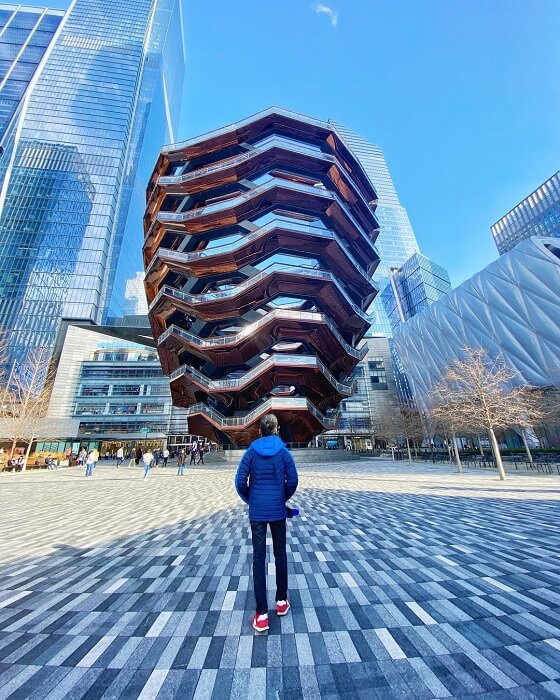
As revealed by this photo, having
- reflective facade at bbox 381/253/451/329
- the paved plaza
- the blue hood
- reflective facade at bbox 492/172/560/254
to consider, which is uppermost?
reflective facade at bbox 492/172/560/254

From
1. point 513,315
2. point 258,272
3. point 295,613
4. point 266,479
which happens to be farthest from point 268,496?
point 513,315

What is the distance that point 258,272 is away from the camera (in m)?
32.8

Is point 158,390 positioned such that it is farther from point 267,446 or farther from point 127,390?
point 267,446

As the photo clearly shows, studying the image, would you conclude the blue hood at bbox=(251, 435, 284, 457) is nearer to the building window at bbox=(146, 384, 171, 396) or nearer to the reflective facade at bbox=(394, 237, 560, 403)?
the reflective facade at bbox=(394, 237, 560, 403)

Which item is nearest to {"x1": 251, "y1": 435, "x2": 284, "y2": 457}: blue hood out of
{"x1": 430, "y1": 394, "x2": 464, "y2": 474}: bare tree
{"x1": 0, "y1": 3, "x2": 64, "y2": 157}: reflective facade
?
{"x1": 430, "y1": 394, "x2": 464, "y2": 474}: bare tree

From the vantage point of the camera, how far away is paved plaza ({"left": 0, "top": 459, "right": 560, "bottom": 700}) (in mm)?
2330

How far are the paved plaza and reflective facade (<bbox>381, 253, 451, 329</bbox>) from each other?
328ft

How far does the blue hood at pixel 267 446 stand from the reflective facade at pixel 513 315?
41.7m

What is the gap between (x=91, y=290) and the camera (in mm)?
66375

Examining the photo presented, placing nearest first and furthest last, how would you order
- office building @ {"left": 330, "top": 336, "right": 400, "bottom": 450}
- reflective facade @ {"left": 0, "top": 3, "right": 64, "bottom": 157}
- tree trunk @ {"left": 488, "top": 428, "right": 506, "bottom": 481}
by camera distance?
1. tree trunk @ {"left": 488, "top": 428, "right": 506, "bottom": 481}
2. office building @ {"left": 330, "top": 336, "right": 400, "bottom": 450}
3. reflective facade @ {"left": 0, "top": 3, "right": 64, "bottom": 157}

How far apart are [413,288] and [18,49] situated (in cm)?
14816

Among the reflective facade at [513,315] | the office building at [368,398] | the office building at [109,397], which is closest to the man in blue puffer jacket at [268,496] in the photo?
the reflective facade at [513,315]

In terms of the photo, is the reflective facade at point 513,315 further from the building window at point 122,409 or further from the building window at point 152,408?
the building window at point 122,409

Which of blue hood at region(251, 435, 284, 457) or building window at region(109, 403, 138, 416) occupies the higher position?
building window at region(109, 403, 138, 416)
